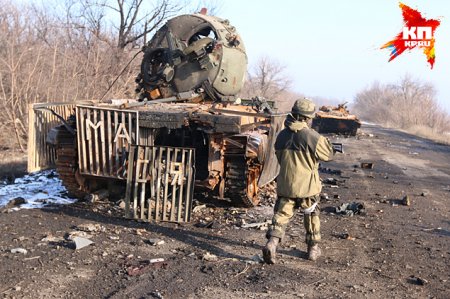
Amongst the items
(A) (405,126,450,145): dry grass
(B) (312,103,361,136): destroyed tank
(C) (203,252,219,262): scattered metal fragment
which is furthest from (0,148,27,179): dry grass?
(A) (405,126,450,145): dry grass

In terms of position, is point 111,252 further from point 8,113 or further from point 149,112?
point 8,113

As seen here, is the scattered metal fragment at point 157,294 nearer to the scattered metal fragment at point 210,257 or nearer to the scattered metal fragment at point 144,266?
the scattered metal fragment at point 144,266

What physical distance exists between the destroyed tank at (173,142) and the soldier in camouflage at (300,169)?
138 cm

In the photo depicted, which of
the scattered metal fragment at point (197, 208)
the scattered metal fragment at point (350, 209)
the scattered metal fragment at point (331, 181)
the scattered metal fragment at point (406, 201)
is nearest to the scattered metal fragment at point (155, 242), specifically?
the scattered metal fragment at point (197, 208)

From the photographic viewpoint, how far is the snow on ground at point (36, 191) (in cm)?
743

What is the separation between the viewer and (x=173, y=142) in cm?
805

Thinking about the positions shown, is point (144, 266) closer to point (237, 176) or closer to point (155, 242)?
point (155, 242)

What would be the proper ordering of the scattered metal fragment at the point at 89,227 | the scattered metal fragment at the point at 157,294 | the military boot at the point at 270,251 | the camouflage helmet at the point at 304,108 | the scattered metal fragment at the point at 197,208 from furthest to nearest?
the scattered metal fragment at the point at 197,208, the scattered metal fragment at the point at 89,227, the camouflage helmet at the point at 304,108, the military boot at the point at 270,251, the scattered metal fragment at the point at 157,294

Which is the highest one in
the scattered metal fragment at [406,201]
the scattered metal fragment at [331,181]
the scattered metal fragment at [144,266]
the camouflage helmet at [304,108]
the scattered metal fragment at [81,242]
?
the camouflage helmet at [304,108]

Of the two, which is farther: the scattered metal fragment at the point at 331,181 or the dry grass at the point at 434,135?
the dry grass at the point at 434,135

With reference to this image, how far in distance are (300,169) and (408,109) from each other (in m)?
52.5

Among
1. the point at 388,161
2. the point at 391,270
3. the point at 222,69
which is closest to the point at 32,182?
the point at 222,69

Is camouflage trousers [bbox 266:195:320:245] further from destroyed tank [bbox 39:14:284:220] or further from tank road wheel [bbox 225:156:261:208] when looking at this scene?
tank road wheel [bbox 225:156:261:208]

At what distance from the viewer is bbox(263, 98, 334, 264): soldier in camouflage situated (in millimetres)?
5215
